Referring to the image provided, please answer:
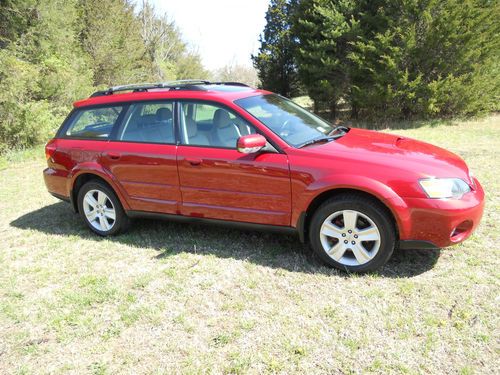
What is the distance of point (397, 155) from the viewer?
3547 mm

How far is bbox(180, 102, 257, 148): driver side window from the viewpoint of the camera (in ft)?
12.9

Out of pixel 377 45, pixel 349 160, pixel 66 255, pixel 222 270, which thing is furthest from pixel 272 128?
pixel 377 45

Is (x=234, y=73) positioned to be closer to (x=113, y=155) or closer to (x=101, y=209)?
(x=101, y=209)

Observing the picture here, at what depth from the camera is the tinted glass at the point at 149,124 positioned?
4312 mm

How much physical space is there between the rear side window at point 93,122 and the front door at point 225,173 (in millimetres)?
1010

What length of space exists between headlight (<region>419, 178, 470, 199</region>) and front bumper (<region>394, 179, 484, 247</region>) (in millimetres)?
44

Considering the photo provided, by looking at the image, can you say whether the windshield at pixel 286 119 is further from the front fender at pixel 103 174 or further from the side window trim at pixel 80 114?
the front fender at pixel 103 174

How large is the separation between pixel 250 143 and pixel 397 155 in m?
1.30

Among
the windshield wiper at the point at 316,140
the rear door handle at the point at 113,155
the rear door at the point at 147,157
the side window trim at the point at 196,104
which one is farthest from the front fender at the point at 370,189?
the rear door handle at the point at 113,155

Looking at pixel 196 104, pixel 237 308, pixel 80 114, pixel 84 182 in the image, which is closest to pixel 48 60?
pixel 80 114

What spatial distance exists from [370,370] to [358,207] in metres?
1.32

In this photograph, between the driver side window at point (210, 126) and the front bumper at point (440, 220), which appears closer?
the front bumper at point (440, 220)

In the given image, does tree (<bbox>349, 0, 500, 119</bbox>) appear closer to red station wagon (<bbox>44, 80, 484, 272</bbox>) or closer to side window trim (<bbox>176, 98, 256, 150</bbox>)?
red station wagon (<bbox>44, 80, 484, 272</bbox>)

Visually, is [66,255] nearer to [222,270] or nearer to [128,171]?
[128,171]
